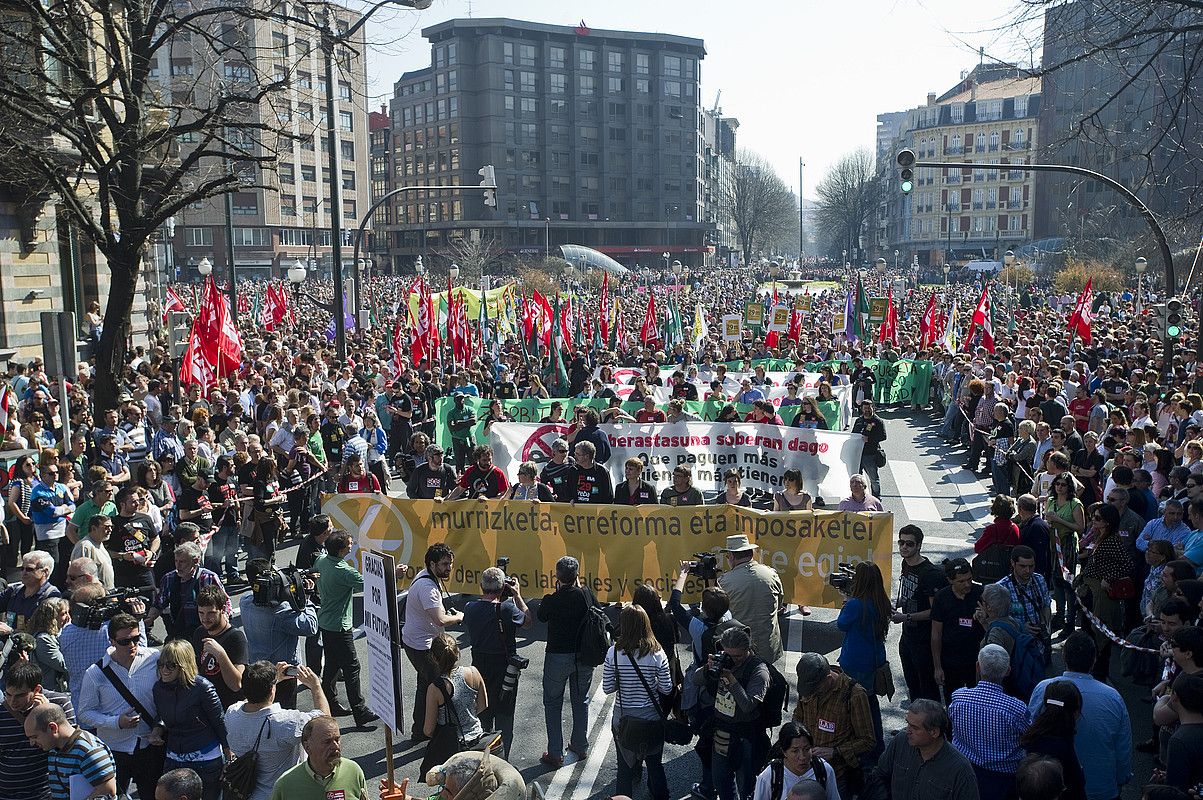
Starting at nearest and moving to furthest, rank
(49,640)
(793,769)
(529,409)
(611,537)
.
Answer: (793,769), (49,640), (611,537), (529,409)

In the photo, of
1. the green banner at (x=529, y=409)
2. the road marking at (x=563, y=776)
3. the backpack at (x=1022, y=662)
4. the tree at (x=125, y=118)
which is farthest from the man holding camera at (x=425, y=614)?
the tree at (x=125, y=118)

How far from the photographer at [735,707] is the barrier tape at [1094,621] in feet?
9.76

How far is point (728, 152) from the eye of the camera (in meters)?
151

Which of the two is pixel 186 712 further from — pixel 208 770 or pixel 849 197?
pixel 849 197

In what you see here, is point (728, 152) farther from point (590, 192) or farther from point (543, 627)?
point (543, 627)

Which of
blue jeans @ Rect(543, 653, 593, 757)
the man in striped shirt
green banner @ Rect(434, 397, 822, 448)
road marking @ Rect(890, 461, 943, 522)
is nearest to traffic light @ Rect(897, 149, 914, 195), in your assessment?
green banner @ Rect(434, 397, 822, 448)

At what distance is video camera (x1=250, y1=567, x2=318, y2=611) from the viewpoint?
693cm

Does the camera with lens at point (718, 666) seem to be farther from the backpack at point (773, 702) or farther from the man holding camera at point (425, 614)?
the man holding camera at point (425, 614)

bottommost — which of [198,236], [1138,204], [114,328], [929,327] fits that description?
[929,327]

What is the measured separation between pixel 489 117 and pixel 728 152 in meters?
63.1

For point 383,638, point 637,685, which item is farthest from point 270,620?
point 637,685

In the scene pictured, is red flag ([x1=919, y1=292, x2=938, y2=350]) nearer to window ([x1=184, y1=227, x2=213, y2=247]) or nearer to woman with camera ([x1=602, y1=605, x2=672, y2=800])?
woman with camera ([x1=602, y1=605, x2=672, y2=800])

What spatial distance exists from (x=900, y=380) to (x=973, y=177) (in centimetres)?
9319

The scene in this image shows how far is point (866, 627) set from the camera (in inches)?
269
